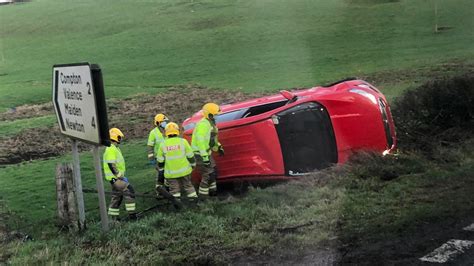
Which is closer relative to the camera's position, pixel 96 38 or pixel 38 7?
pixel 96 38

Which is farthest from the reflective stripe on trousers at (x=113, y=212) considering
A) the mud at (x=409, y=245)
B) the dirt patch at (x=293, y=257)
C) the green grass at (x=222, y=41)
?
the green grass at (x=222, y=41)

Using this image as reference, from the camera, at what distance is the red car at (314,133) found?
8.37 meters

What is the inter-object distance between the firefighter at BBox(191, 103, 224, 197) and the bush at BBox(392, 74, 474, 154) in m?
3.15

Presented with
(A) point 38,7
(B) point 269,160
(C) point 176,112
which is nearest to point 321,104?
(B) point 269,160

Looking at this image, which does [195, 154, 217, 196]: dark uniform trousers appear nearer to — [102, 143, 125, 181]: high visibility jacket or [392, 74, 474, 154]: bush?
[102, 143, 125, 181]: high visibility jacket

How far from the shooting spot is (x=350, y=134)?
8.38m

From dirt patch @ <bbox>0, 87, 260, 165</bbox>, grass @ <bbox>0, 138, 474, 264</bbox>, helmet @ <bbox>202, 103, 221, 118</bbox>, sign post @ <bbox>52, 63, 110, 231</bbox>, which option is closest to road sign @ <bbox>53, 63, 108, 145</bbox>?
sign post @ <bbox>52, 63, 110, 231</bbox>

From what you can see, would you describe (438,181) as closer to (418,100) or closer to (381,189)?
(381,189)

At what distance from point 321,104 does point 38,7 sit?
48.2 m

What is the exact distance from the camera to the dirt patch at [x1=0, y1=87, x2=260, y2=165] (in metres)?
14.3

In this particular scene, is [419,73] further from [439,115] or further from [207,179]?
[207,179]

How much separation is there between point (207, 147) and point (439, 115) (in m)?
4.42

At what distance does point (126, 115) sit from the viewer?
59.6 feet

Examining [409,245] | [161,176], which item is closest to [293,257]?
[409,245]
